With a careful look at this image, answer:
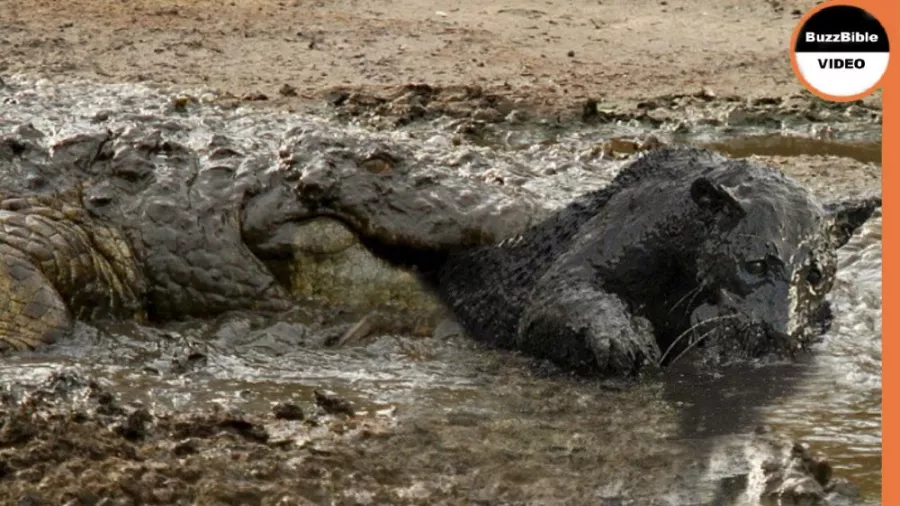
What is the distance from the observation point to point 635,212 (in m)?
6.06

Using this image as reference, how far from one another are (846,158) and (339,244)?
4420mm

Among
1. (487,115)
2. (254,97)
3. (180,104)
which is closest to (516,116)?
(487,115)

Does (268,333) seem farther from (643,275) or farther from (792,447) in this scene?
(792,447)

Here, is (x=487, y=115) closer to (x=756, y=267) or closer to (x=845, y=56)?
(x=845, y=56)

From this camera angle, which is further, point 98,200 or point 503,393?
point 98,200

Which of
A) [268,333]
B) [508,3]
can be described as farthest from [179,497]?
[508,3]

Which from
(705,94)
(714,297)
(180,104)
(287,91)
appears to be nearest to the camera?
(714,297)

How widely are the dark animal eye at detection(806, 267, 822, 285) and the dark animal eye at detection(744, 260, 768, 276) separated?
211 mm

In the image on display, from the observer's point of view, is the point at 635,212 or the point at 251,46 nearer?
the point at 635,212

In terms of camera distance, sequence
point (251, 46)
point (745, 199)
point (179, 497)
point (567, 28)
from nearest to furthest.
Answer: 1. point (179, 497)
2. point (745, 199)
3. point (251, 46)
4. point (567, 28)

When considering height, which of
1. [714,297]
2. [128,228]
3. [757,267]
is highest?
[128,228]

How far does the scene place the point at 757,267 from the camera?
5.76 m

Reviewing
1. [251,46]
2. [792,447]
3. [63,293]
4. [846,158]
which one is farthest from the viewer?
[251,46]

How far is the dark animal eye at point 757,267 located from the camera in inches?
226
